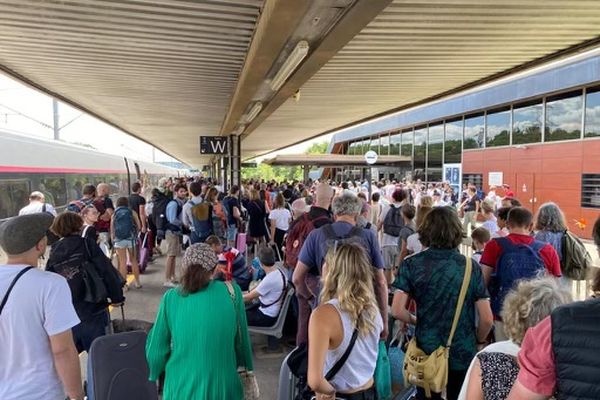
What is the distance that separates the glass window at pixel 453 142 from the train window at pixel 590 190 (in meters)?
8.28

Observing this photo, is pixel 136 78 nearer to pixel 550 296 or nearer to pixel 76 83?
pixel 76 83

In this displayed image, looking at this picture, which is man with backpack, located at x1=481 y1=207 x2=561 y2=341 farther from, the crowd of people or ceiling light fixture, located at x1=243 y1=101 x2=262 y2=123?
ceiling light fixture, located at x1=243 y1=101 x2=262 y2=123

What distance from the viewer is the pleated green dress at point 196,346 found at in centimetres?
275

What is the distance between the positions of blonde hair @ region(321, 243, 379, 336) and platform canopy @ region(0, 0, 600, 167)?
2132 mm

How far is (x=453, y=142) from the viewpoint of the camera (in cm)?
2534

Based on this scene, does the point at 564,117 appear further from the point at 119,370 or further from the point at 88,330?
the point at 119,370

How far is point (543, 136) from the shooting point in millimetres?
19031

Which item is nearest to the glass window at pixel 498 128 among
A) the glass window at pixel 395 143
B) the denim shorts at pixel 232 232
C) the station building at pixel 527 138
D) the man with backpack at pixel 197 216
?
the station building at pixel 527 138

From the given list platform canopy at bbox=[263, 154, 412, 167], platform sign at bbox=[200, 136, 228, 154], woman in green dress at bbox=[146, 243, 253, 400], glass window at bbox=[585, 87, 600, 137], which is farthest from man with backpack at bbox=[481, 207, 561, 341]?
platform canopy at bbox=[263, 154, 412, 167]

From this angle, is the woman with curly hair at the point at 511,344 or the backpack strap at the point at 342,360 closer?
the woman with curly hair at the point at 511,344

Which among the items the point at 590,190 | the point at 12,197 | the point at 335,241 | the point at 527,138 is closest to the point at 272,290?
the point at 335,241

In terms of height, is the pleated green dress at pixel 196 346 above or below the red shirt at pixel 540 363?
below

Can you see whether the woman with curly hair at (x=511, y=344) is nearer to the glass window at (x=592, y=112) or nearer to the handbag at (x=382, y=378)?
the handbag at (x=382, y=378)

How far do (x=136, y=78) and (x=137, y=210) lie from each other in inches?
102
